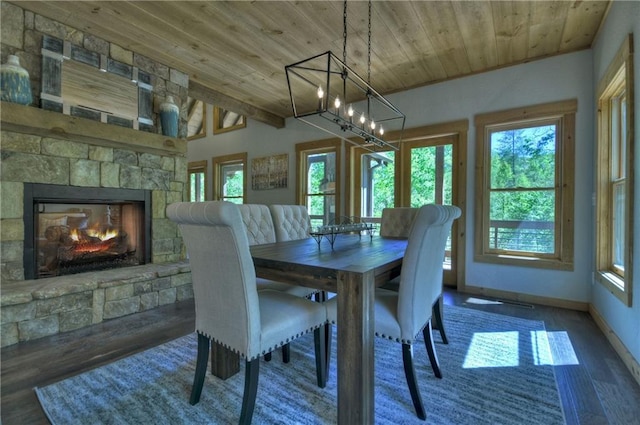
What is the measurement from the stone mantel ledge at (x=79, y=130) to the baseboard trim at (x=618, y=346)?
433 cm

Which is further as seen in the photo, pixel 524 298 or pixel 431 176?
pixel 431 176

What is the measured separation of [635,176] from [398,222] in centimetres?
172

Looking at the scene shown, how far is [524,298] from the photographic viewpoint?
10.7ft

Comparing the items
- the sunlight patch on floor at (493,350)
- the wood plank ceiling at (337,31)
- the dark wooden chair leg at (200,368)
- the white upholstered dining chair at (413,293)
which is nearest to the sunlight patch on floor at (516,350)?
the sunlight patch on floor at (493,350)

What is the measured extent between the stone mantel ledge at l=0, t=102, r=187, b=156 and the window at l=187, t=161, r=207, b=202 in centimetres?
293

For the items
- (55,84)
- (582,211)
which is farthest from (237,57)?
(582,211)

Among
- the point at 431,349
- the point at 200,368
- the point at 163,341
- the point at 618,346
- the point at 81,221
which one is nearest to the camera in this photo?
the point at 200,368

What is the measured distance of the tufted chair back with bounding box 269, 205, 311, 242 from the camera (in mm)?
2895

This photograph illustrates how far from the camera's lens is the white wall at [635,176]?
1.86 m

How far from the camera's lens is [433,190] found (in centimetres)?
393

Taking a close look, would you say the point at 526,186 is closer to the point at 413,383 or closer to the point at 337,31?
the point at 337,31

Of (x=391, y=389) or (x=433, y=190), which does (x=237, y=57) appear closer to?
(x=433, y=190)

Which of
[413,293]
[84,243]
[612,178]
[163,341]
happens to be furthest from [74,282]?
[612,178]

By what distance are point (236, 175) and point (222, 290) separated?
492 centimetres
